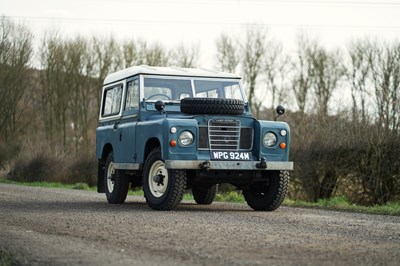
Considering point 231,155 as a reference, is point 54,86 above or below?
above

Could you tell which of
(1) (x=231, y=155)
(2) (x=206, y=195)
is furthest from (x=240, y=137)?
(2) (x=206, y=195)

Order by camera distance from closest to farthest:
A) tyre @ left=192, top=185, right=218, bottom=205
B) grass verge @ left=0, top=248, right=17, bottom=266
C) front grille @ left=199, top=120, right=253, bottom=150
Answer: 1. grass verge @ left=0, top=248, right=17, bottom=266
2. front grille @ left=199, top=120, right=253, bottom=150
3. tyre @ left=192, top=185, right=218, bottom=205

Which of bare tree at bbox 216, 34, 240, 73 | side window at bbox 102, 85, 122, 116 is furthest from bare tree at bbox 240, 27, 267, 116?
side window at bbox 102, 85, 122, 116

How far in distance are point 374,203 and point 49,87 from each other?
31785 millimetres

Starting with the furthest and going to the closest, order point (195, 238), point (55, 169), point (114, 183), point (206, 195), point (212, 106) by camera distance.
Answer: point (55, 169) → point (206, 195) → point (114, 183) → point (212, 106) → point (195, 238)

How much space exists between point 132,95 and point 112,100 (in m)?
1.30

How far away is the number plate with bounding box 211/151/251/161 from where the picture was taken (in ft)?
44.3

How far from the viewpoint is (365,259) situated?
7.42m

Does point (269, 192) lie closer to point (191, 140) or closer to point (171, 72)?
point (191, 140)

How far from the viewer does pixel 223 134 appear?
45.0ft

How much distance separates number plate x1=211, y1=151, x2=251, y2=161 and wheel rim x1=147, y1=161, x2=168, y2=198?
87cm

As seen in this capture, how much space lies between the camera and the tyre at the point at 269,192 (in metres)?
14.1

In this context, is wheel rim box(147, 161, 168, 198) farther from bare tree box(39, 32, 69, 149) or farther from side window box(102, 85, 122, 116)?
bare tree box(39, 32, 69, 149)

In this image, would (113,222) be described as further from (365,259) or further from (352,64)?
(352,64)
